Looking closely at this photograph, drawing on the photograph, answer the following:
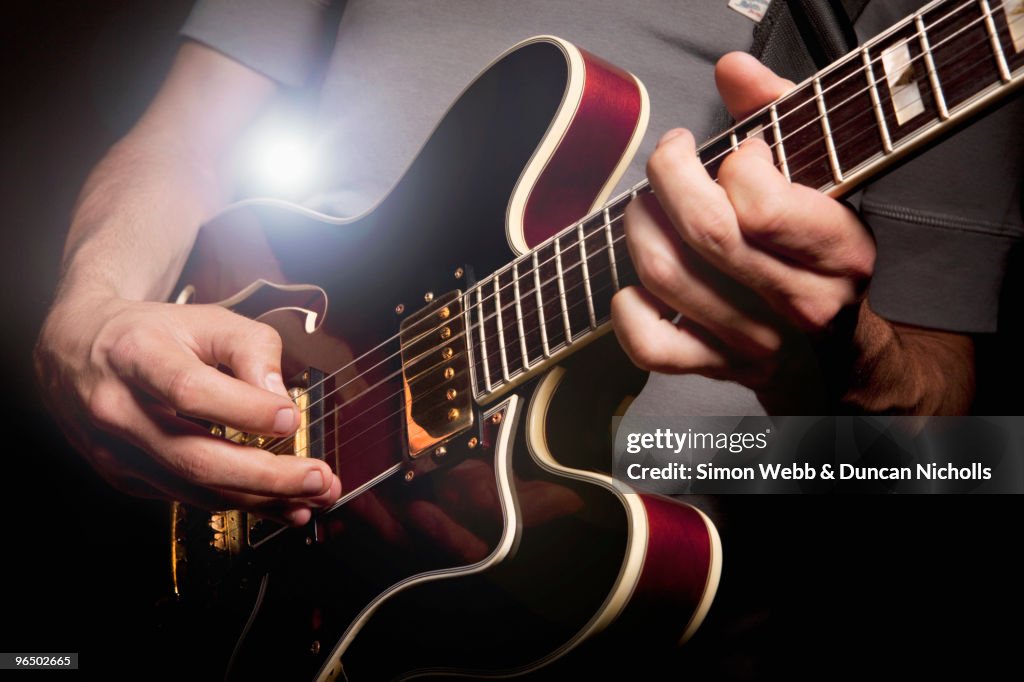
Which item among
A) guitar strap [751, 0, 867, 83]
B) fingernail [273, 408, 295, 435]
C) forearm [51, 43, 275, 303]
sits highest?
forearm [51, 43, 275, 303]

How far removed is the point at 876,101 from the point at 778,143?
7 centimetres

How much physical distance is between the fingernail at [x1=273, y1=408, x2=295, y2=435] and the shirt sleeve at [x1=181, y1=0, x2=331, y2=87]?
67cm

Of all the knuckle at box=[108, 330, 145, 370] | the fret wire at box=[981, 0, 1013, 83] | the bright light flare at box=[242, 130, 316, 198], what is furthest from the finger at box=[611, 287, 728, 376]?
the bright light flare at box=[242, 130, 316, 198]

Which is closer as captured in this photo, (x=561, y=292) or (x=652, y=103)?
(x=561, y=292)

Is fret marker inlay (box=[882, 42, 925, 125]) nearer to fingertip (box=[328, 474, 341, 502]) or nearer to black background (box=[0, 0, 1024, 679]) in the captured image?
black background (box=[0, 0, 1024, 679])

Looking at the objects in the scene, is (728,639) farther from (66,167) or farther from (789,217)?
(66,167)

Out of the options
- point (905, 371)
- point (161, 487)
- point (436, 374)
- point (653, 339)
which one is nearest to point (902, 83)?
point (653, 339)

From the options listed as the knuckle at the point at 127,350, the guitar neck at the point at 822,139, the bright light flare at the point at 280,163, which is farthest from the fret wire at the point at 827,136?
the bright light flare at the point at 280,163

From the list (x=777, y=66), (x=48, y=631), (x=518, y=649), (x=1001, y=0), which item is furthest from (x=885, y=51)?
(x=48, y=631)

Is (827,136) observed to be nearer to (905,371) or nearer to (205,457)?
(905,371)

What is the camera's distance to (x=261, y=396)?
0.59m

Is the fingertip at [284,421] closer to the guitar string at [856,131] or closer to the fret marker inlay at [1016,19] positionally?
the guitar string at [856,131]

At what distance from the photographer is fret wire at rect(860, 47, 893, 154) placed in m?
0.39

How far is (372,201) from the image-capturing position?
905 mm
